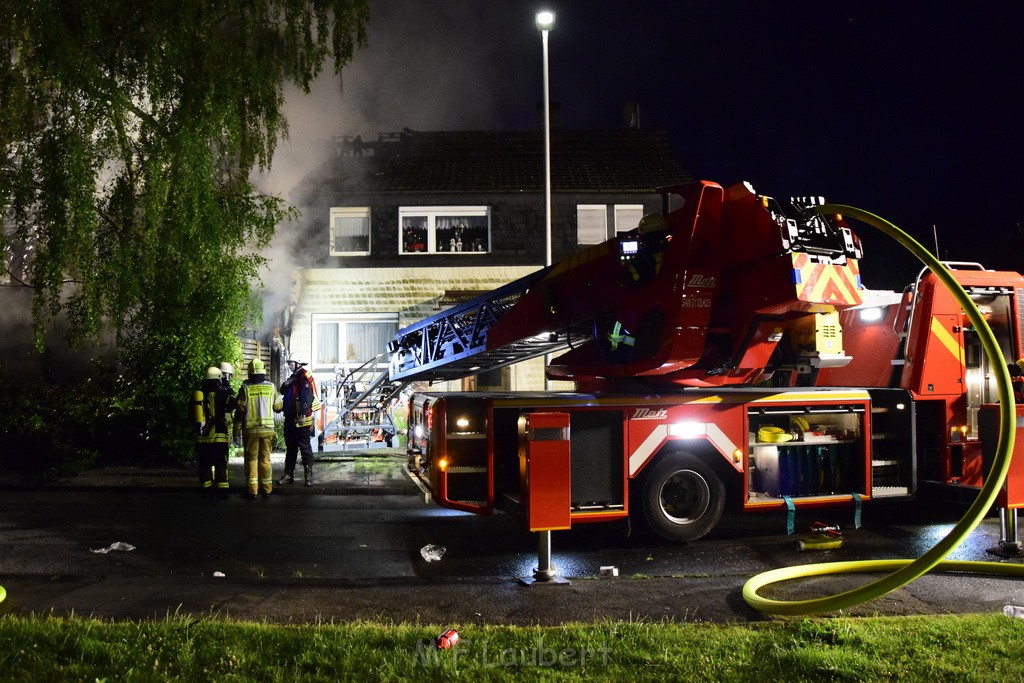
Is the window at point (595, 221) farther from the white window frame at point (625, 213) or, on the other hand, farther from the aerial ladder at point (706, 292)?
the aerial ladder at point (706, 292)

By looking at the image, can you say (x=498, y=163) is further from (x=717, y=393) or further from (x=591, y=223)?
(x=717, y=393)

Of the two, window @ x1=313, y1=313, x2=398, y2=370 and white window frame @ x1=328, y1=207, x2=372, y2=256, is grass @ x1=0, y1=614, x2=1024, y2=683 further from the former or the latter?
white window frame @ x1=328, y1=207, x2=372, y2=256

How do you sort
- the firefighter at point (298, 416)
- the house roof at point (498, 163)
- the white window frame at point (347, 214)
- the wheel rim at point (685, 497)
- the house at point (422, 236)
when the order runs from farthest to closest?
the house roof at point (498, 163)
the white window frame at point (347, 214)
the house at point (422, 236)
the firefighter at point (298, 416)
the wheel rim at point (685, 497)

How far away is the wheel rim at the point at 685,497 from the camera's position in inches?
267

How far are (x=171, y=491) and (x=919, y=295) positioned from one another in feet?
30.8

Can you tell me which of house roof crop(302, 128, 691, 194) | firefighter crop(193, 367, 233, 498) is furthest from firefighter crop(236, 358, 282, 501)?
house roof crop(302, 128, 691, 194)

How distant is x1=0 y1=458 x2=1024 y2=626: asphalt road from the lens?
495 centimetres

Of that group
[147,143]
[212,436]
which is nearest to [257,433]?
[212,436]

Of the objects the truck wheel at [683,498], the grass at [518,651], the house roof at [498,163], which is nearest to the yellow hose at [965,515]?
the grass at [518,651]

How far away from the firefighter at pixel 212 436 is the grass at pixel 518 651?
542 cm

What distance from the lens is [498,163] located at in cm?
1978

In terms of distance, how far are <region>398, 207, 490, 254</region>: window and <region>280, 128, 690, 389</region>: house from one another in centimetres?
2

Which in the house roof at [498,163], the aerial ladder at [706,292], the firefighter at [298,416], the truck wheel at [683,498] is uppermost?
the house roof at [498,163]

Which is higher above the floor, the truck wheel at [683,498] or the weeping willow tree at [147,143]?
the weeping willow tree at [147,143]
